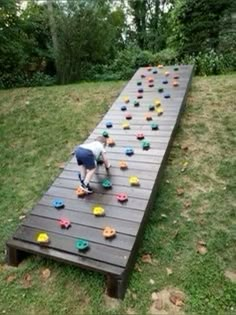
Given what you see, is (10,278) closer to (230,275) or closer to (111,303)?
(111,303)

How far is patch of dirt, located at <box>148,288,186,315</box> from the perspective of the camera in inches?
120

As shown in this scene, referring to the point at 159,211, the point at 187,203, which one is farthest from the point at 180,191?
the point at 159,211

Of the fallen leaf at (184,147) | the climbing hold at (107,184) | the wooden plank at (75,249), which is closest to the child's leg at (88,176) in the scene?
the climbing hold at (107,184)

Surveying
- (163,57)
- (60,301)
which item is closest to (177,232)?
(60,301)

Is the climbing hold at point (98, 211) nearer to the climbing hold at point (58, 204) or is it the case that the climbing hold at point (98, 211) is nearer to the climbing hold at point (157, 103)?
the climbing hold at point (58, 204)

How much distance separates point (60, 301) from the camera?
3.22 meters

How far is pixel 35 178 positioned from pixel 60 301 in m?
2.46

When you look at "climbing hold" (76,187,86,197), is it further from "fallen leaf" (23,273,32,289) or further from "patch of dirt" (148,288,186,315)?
"patch of dirt" (148,288,186,315)

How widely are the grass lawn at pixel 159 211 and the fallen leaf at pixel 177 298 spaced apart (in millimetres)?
21

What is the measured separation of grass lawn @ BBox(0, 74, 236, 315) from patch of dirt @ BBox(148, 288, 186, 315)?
0.01m

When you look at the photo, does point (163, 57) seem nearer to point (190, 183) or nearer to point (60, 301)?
point (190, 183)

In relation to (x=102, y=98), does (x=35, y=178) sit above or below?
below

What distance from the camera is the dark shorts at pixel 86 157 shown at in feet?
13.5

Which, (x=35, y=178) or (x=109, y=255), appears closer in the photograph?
(x=109, y=255)
